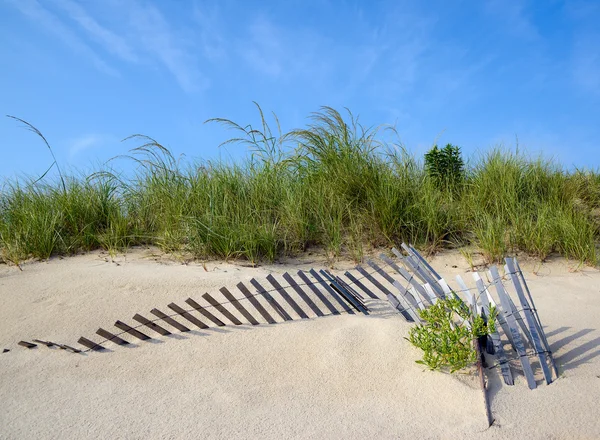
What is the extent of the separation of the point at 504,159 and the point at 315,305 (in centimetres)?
421

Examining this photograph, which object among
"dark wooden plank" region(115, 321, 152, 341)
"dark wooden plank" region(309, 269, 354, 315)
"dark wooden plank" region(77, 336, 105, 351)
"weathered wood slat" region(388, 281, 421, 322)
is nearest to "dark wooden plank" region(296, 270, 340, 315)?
"dark wooden plank" region(309, 269, 354, 315)

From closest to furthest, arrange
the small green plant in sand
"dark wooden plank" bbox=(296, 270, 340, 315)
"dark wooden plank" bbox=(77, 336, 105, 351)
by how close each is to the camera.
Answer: the small green plant in sand < "dark wooden plank" bbox=(77, 336, 105, 351) < "dark wooden plank" bbox=(296, 270, 340, 315)

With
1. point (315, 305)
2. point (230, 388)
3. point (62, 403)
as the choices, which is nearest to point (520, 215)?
point (315, 305)

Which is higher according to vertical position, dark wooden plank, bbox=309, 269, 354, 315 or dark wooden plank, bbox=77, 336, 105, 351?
dark wooden plank, bbox=309, 269, 354, 315

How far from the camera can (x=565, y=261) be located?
17.5 ft

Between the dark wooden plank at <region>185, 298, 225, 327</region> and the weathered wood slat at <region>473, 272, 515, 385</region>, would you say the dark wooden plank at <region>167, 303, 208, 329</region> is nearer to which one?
the dark wooden plank at <region>185, 298, 225, 327</region>

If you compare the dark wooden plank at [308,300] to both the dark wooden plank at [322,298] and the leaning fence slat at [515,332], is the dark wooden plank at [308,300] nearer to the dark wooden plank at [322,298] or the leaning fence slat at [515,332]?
the dark wooden plank at [322,298]

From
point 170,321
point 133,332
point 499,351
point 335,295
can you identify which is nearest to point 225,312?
point 170,321

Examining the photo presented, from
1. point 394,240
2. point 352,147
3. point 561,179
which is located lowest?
point 394,240

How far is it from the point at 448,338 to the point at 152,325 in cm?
200

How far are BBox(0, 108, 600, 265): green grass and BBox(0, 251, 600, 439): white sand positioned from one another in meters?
1.33

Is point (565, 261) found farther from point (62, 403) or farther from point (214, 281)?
point (62, 403)

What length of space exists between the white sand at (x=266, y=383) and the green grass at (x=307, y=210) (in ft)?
4.35

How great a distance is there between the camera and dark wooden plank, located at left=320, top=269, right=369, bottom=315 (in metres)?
3.82
